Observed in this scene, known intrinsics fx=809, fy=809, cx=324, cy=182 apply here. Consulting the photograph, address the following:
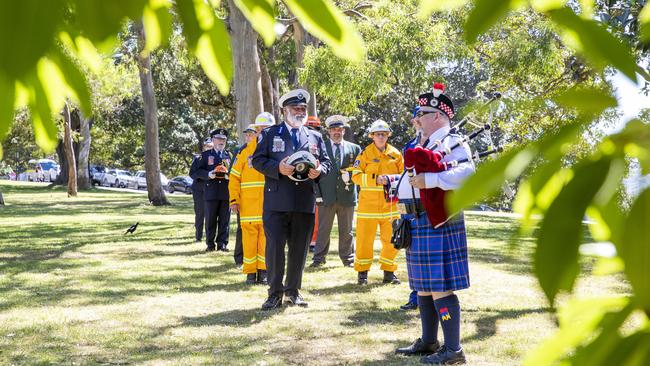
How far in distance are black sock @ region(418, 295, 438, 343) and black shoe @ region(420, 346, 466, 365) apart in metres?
0.26

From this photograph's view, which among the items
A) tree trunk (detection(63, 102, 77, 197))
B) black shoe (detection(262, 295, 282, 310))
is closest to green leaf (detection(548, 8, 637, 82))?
black shoe (detection(262, 295, 282, 310))

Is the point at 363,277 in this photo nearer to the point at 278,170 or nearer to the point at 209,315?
the point at 209,315

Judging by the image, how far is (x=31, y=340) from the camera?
704 cm

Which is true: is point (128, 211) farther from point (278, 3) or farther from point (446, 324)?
point (278, 3)

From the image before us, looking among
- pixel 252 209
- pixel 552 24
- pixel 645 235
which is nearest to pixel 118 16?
pixel 552 24

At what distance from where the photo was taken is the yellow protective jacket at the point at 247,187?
1000cm

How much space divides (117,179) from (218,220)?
5037 centimetres

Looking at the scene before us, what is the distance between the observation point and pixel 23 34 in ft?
2.80

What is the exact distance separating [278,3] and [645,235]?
2.52ft

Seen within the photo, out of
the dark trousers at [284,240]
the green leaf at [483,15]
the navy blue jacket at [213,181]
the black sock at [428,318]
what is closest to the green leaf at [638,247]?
the green leaf at [483,15]

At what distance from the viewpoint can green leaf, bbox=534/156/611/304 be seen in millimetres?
808

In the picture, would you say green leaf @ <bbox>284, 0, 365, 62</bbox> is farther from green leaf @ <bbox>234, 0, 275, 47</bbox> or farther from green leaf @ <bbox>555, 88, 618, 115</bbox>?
green leaf @ <bbox>555, 88, 618, 115</bbox>

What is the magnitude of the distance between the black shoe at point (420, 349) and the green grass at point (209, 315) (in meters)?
0.12

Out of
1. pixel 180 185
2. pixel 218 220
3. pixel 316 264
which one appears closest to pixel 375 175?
pixel 316 264
